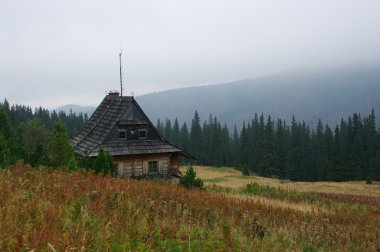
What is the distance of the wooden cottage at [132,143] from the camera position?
30797 mm

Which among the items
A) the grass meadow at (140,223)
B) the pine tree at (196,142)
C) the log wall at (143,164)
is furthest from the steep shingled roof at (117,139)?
the pine tree at (196,142)

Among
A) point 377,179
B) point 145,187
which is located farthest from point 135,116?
point 377,179

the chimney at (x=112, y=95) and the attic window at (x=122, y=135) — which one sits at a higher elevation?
the chimney at (x=112, y=95)

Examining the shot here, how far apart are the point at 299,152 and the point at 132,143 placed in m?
75.2

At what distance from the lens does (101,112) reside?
3603cm

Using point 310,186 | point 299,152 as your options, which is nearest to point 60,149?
point 310,186

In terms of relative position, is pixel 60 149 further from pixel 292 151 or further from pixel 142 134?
pixel 292 151

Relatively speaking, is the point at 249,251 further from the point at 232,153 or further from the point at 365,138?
the point at 232,153

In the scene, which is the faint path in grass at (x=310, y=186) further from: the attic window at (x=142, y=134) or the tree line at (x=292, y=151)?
the tree line at (x=292, y=151)

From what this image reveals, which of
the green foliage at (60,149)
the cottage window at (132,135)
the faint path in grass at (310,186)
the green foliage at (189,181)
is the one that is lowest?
the faint path in grass at (310,186)

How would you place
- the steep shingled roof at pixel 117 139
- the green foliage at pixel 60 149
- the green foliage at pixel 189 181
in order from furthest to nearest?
the steep shingled roof at pixel 117 139 < the green foliage at pixel 60 149 < the green foliage at pixel 189 181

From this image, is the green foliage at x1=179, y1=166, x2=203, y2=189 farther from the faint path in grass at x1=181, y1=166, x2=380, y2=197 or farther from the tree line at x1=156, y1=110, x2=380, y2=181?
the tree line at x1=156, y1=110, x2=380, y2=181

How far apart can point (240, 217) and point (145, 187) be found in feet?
8.53

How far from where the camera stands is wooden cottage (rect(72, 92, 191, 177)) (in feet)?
101
